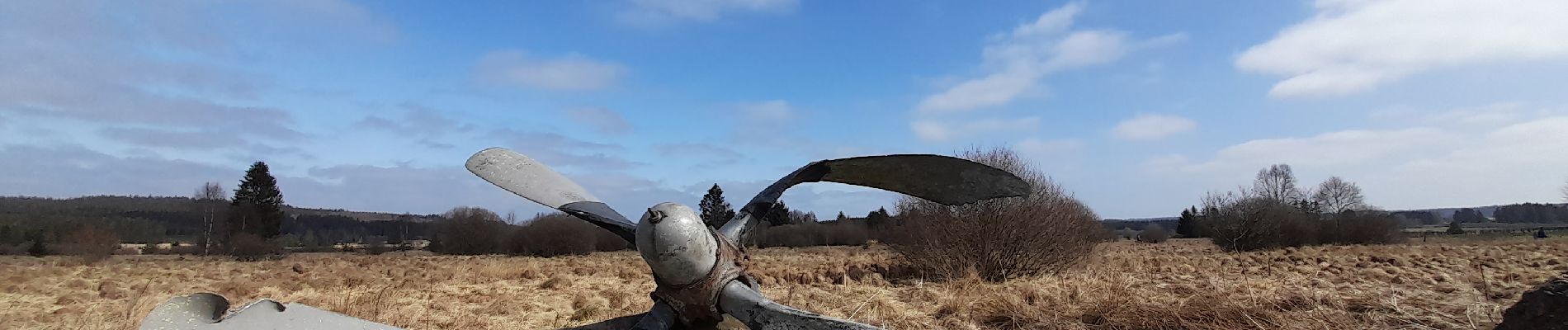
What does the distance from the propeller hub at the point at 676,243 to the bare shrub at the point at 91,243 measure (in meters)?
33.7

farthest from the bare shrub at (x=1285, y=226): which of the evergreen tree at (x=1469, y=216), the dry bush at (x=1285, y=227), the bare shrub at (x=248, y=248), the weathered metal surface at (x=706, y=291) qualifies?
the evergreen tree at (x=1469, y=216)

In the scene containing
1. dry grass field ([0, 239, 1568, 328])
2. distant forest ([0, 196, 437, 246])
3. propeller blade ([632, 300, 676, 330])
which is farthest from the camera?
distant forest ([0, 196, 437, 246])

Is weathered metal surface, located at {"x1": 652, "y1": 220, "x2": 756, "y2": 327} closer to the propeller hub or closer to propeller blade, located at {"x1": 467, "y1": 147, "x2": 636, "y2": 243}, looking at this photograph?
the propeller hub

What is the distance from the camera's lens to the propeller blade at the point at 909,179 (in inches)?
155

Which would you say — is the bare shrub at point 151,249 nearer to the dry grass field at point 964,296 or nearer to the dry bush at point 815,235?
the dry grass field at point 964,296

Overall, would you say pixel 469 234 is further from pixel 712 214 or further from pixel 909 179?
pixel 909 179

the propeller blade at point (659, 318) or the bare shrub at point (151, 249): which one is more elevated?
the propeller blade at point (659, 318)

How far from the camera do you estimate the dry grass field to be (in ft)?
20.3

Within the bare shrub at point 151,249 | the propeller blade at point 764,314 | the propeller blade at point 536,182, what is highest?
the propeller blade at point 536,182

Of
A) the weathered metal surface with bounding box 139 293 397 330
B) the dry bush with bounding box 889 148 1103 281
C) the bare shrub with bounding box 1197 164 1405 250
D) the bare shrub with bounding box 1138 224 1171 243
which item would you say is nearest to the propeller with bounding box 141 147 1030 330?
the weathered metal surface with bounding box 139 293 397 330

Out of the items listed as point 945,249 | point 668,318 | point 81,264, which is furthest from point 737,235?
point 81,264

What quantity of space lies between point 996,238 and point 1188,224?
4946 cm

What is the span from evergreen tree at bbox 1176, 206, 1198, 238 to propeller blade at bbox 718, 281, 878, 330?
5544 centimetres

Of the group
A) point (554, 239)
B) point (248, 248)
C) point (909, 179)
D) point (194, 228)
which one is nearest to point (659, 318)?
point (909, 179)
